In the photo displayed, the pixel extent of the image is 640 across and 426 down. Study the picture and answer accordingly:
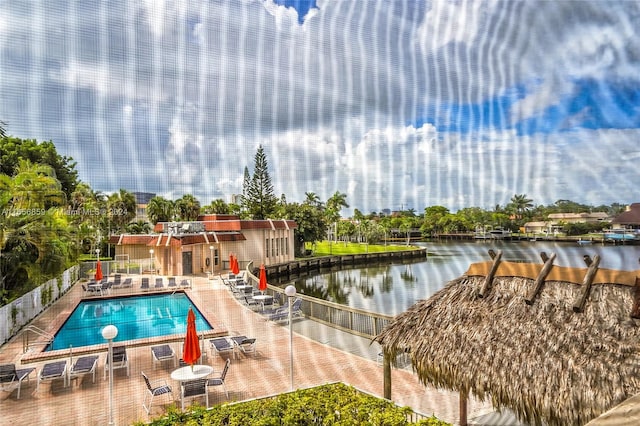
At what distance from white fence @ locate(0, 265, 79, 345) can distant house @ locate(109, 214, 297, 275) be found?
175 inches

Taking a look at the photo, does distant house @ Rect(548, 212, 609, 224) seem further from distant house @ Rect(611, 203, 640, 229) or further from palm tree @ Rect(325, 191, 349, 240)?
palm tree @ Rect(325, 191, 349, 240)

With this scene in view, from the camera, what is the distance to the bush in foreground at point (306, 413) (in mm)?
2615

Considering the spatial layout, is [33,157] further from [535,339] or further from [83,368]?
[535,339]

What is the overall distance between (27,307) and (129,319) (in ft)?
8.57

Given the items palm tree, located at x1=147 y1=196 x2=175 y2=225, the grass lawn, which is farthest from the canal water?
palm tree, located at x1=147 y1=196 x2=175 y2=225

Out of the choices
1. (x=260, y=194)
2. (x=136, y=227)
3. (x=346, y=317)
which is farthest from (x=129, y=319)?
(x=260, y=194)

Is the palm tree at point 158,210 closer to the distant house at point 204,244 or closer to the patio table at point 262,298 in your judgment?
the distant house at point 204,244

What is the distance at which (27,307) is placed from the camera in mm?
8008

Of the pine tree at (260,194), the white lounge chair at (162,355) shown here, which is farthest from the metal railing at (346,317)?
the pine tree at (260,194)

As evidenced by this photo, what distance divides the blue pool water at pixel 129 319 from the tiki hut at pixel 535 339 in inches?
217

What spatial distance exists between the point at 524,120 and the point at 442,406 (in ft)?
25.8

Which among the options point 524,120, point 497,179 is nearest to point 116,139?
point 497,179

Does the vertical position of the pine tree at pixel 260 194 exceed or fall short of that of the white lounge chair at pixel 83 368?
it exceeds it

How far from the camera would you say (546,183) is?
7.83 metres
